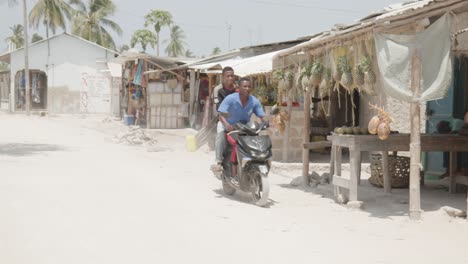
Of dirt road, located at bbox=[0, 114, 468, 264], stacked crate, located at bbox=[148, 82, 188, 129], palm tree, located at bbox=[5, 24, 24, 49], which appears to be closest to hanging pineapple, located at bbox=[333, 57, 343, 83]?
dirt road, located at bbox=[0, 114, 468, 264]

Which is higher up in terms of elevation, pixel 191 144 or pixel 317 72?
pixel 317 72

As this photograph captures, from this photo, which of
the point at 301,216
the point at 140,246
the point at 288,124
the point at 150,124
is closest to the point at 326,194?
the point at 301,216

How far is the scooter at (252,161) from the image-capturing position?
7570 millimetres

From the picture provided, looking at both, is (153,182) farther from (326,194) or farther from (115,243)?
(115,243)

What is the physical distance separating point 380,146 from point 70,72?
32.2 m

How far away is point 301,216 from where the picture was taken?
6.95 m

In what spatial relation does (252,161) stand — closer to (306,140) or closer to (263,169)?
(263,169)

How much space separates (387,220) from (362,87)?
174 centimetres

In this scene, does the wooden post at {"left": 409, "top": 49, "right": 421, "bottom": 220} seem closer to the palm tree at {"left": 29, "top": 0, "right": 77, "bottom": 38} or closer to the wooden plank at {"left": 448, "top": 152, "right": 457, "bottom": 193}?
the wooden plank at {"left": 448, "top": 152, "right": 457, "bottom": 193}

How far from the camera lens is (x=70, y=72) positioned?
3700 centimetres

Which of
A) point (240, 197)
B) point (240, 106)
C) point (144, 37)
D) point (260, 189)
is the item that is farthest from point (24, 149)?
point (144, 37)

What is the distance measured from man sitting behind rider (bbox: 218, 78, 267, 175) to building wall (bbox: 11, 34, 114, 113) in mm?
29775

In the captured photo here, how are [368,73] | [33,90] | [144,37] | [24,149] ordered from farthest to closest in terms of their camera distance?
[144,37], [33,90], [24,149], [368,73]

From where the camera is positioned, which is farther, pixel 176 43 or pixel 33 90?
pixel 176 43
